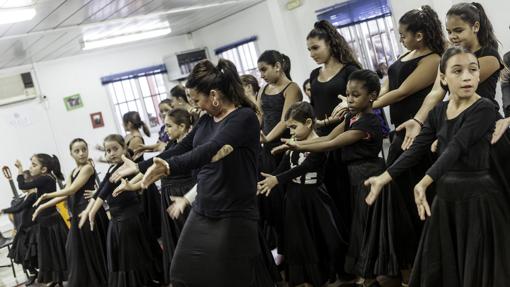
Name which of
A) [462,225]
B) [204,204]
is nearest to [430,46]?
[462,225]

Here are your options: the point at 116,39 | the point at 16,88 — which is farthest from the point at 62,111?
the point at 116,39

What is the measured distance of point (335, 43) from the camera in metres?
3.30

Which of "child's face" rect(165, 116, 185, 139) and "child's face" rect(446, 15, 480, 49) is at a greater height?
"child's face" rect(446, 15, 480, 49)

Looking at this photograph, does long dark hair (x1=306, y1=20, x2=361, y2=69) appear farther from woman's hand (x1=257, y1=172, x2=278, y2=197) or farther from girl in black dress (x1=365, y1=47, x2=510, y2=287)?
girl in black dress (x1=365, y1=47, x2=510, y2=287)

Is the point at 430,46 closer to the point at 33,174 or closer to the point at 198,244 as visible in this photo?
the point at 198,244

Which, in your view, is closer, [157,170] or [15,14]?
[157,170]

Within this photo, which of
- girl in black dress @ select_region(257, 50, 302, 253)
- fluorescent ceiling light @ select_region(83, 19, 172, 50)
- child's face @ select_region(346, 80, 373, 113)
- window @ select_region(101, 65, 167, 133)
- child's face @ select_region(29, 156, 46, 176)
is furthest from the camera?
window @ select_region(101, 65, 167, 133)

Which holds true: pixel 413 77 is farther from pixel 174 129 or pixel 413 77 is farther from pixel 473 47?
pixel 174 129

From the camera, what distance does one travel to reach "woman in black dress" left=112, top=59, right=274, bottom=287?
2271 millimetres

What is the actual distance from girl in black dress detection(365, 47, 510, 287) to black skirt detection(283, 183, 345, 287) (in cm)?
99

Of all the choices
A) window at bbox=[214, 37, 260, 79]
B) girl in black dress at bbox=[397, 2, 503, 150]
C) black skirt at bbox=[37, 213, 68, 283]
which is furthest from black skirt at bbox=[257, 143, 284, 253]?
window at bbox=[214, 37, 260, 79]

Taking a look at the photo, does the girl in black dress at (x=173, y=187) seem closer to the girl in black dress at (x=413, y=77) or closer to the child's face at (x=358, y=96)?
the child's face at (x=358, y=96)

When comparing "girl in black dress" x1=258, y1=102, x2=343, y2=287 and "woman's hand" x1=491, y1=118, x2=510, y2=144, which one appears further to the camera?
"girl in black dress" x1=258, y1=102, x2=343, y2=287

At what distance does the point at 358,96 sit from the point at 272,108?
951 mm
